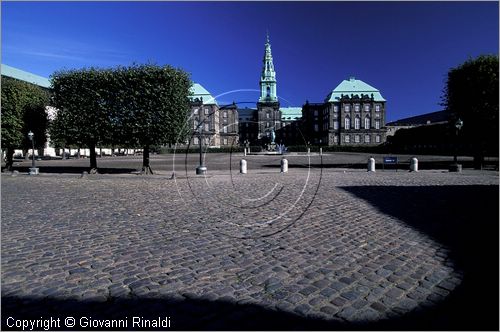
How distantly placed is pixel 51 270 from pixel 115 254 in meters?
1.11

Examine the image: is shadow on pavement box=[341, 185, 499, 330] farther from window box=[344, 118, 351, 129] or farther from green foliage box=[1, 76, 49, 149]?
window box=[344, 118, 351, 129]

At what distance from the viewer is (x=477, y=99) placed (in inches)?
1125

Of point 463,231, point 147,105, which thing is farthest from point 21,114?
point 463,231

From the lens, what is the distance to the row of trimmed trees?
25266mm

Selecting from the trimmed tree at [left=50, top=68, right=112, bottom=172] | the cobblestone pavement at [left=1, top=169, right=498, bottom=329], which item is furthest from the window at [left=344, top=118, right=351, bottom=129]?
the cobblestone pavement at [left=1, top=169, right=498, bottom=329]

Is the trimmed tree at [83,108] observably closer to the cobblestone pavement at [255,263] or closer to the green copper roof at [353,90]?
the cobblestone pavement at [255,263]

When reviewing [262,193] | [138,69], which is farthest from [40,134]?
[262,193]

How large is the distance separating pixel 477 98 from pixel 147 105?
27.8m

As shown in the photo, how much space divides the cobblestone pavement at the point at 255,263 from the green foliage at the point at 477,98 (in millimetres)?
22026

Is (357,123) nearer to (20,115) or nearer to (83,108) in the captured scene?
(83,108)

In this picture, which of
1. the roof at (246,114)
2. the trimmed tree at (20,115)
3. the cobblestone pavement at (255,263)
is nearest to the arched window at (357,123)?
the roof at (246,114)

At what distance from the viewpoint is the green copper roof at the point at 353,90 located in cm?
12144

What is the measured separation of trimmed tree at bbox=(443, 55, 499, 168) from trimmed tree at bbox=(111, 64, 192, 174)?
78.1 ft

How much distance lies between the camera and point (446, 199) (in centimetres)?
1247
